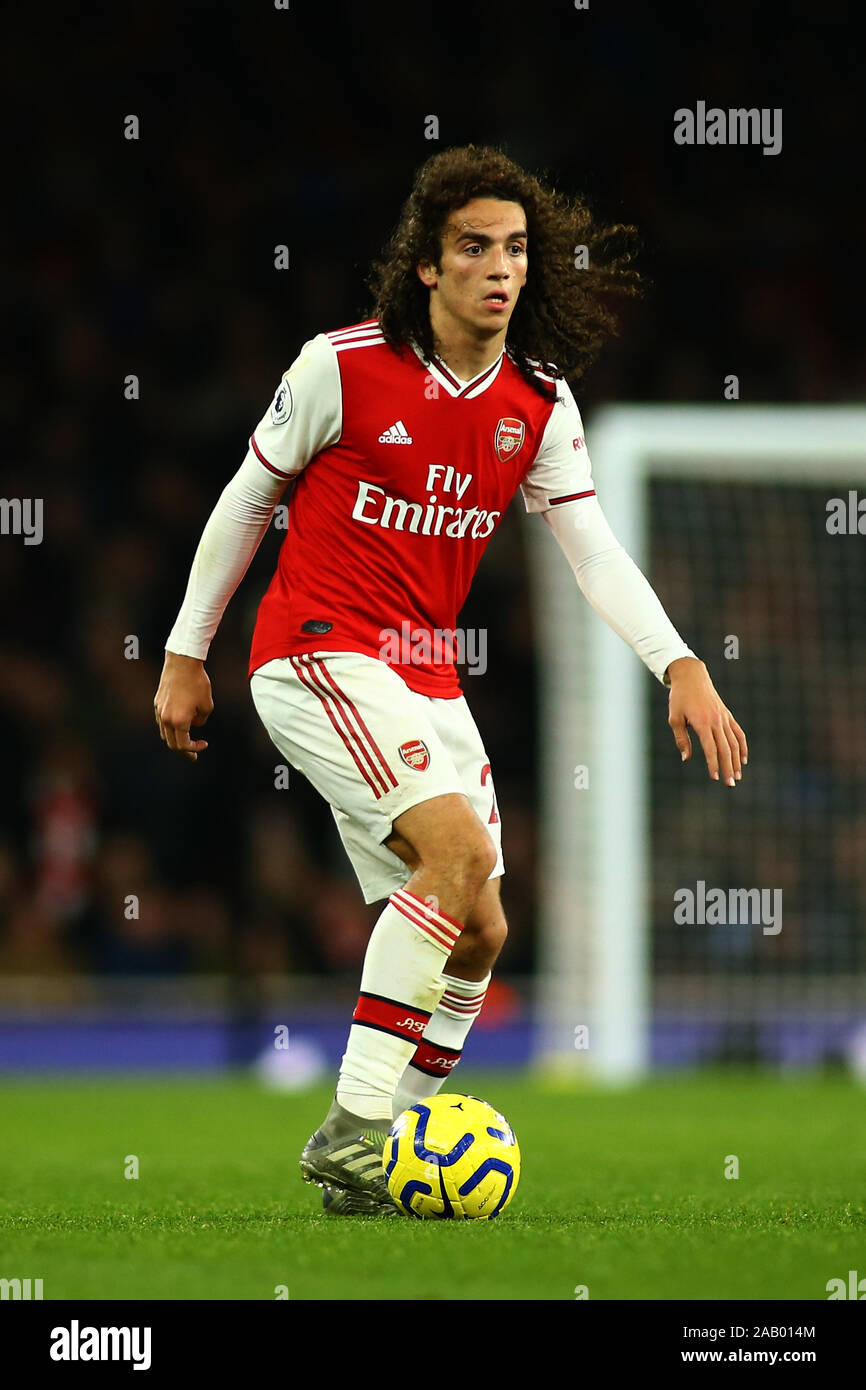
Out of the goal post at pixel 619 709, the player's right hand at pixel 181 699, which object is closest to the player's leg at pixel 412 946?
the player's right hand at pixel 181 699

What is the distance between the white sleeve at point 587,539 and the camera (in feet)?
15.5

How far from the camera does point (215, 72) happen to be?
17359 mm

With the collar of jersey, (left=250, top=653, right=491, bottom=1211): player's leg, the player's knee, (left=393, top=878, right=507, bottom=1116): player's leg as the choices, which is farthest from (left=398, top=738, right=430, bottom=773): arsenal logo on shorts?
the collar of jersey

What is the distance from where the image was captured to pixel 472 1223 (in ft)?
13.4

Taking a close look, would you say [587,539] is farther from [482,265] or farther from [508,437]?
[482,265]

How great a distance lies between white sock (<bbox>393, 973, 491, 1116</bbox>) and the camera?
190 inches

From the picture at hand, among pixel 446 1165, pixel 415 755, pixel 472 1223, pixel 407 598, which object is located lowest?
pixel 472 1223

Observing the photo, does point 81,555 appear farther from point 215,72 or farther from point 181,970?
point 215,72

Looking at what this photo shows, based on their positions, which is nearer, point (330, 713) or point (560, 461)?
point (330, 713)

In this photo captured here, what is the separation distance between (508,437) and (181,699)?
1.01 metres

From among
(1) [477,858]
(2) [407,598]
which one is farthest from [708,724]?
(2) [407,598]

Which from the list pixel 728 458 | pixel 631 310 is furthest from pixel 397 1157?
pixel 631 310

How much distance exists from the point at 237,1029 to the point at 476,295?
29.3ft

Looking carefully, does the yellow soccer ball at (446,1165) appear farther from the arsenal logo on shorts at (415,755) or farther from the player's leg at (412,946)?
the arsenal logo on shorts at (415,755)
